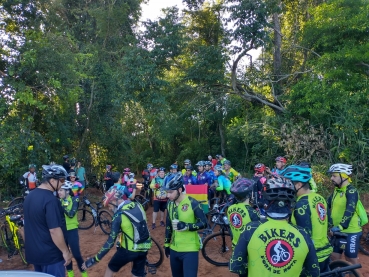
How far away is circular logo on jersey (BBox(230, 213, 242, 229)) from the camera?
428 cm

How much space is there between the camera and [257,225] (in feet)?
8.64

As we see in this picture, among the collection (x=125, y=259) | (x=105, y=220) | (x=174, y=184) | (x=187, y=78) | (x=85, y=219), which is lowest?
(x=85, y=219)

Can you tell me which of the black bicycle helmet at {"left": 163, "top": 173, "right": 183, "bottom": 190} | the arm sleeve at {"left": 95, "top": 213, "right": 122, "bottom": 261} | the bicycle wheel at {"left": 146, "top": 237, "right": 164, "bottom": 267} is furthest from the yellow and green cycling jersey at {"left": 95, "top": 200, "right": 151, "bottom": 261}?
the bicycle wheel at {"left": 146, "top": 237, "right": 164, "bottom": 267}

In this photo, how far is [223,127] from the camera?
67.4 feet

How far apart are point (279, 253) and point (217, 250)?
449 centimetres

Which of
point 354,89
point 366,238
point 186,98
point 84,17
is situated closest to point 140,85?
point 186,98

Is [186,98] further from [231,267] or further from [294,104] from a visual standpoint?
[231,267]

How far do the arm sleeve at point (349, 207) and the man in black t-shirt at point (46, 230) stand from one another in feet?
12.3

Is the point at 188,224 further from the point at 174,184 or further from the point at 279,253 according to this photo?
the point at 279,253

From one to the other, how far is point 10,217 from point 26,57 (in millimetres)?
5986

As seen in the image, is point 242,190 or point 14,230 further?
point 14,230

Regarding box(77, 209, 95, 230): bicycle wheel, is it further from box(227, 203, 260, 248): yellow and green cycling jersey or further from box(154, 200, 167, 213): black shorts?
box(227, 203, 260, 248): yellow and green cycling jersey

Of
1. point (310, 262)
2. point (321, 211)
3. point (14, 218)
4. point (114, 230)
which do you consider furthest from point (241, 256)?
point (14, 218)

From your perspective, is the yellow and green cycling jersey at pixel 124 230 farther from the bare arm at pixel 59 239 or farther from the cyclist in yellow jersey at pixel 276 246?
the cyclist in yellow jersey at pixel 276 246
